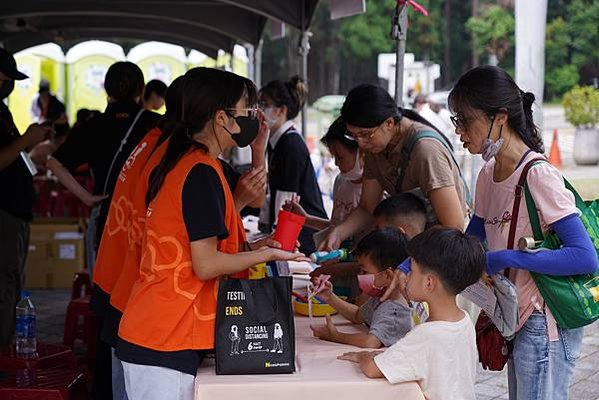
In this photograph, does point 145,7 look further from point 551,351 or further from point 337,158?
point 551,351

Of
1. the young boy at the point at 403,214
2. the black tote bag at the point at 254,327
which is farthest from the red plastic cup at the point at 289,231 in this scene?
the young boy at the point at 403,214

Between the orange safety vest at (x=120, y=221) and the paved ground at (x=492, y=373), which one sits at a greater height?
the orange safety vest at (x=120, y=221)

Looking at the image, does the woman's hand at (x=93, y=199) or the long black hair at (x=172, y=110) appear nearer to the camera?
the long black hair at (x=172, y=110)

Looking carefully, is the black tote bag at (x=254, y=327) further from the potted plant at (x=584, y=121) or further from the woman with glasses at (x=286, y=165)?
the potted plant at (x=584, y=121)

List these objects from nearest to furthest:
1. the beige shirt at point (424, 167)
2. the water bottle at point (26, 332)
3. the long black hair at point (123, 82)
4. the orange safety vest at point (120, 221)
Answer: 1. the orange safety vest at point (120, 221)
2. the beige shirt at point (424, 167)
3. the water bottle at point (26, 332)
4. the long black hair at point (123, 82)

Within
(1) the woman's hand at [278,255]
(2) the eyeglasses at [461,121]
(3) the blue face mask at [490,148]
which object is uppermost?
(2) the eyeglasses at [461,121]

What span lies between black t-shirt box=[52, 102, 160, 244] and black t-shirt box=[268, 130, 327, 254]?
2.54ft

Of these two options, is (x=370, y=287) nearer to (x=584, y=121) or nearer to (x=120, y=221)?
(x=120, y=221)

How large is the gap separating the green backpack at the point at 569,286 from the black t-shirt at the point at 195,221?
877mm

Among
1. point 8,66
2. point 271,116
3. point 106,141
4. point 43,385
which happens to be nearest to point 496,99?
point 43,385

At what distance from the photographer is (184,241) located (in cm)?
250

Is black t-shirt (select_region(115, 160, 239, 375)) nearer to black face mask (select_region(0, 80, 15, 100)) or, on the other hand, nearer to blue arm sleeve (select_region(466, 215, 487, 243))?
blue arm sleeve (select_region(466, 215, 487, 243))

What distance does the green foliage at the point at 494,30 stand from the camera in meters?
38.7

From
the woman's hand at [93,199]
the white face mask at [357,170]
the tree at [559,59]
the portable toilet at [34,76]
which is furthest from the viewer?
the tree at [559,59]
